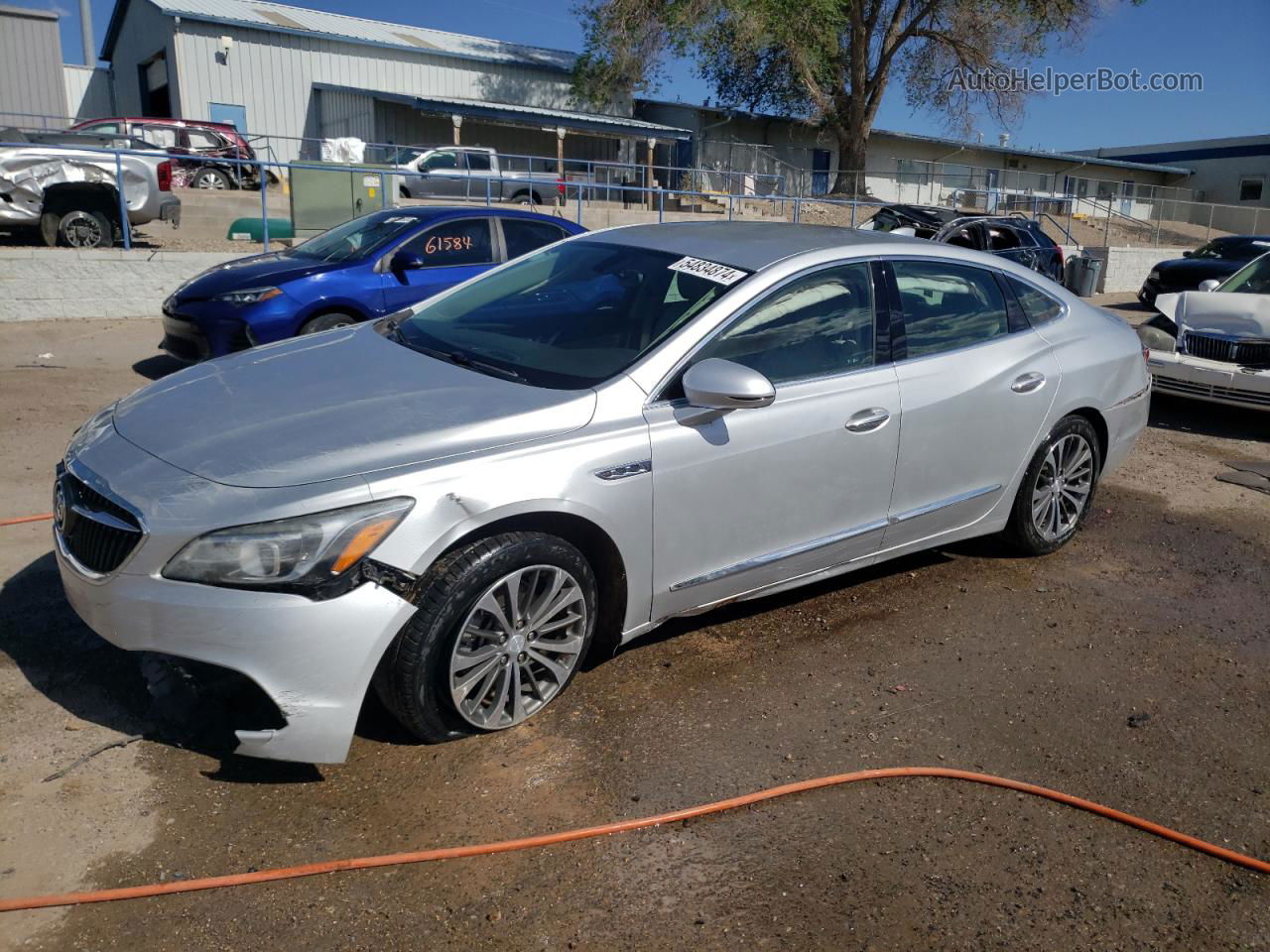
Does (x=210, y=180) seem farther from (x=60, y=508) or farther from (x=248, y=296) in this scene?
(x=60, y=508)

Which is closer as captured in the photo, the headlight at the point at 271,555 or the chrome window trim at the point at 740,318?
the headlight at the point at 271,555

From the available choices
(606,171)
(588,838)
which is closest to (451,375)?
(588,838)

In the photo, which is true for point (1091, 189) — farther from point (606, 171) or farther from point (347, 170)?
point (347, 170)

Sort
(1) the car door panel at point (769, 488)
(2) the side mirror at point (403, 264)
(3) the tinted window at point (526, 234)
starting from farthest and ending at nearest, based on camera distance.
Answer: (3) the tinted window at point (526, 234) → (2) the side mirror at point (403, 264) → (1) the car door panel at point (769, 488)

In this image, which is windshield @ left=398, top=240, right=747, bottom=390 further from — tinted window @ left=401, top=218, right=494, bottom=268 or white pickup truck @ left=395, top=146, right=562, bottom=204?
white pickup truck @ left=395, top=146, right=562, bottom=204

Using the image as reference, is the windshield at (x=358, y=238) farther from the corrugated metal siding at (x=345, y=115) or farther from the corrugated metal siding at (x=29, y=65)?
the corrugated metal siding at (x=29, y=65)

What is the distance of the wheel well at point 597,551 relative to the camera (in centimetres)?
310

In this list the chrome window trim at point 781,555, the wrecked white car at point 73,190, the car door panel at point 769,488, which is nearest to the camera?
the car door panel at point 769,488

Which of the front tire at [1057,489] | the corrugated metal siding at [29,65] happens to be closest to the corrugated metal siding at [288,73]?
the corrugated metal siding at [29,65]

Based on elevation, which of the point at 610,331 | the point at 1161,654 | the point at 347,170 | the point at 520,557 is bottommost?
the point at 1161,654

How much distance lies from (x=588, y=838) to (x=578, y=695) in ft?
2.69

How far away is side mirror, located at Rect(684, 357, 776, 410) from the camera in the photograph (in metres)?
3.33

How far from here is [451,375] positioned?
141 inches

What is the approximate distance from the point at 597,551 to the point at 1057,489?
2811mm
